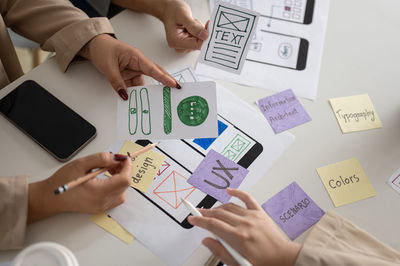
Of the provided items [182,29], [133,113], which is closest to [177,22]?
[182,29]

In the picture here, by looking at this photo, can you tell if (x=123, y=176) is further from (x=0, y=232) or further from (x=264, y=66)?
(x=264, y=66)

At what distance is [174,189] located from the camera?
0.67 m

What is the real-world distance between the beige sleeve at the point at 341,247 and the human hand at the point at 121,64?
1.28ft

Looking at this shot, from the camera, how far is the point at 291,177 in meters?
0.70

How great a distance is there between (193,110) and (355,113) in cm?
36

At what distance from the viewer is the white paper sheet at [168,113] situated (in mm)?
708

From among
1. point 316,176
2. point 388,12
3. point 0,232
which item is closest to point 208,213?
point 316,176

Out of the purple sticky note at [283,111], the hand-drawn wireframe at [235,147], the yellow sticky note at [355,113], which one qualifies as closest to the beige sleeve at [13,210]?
the hand-drawn wireframe at [235,147]

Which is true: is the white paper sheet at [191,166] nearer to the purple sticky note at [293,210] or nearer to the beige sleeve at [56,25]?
the purple sticky note at [293,210]

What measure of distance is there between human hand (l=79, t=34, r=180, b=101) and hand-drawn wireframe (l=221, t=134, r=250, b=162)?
161 mm

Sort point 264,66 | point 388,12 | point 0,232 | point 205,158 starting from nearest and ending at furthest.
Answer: point 0,232, point 205,158, point 264,66, point 388,12

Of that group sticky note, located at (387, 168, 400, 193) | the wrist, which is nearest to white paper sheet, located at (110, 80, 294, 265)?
the wrist

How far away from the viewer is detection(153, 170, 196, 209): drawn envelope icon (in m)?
0.66

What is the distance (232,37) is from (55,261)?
1.77 ft
